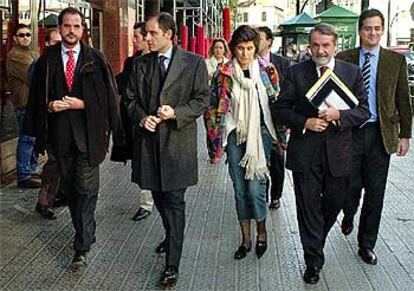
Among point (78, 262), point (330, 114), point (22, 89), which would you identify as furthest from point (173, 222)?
point (22, 89)

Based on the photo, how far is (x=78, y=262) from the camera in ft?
18.2

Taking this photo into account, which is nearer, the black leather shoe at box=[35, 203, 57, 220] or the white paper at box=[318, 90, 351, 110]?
the white paper at box=[318, 90, 351, 110]

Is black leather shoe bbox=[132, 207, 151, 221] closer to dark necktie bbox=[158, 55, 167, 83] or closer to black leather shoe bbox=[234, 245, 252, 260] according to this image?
black leather shoe bbox=[234, 245, 252, 260]

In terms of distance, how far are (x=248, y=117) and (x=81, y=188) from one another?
145 cm

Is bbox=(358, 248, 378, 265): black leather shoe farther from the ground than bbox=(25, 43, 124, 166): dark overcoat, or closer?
closer

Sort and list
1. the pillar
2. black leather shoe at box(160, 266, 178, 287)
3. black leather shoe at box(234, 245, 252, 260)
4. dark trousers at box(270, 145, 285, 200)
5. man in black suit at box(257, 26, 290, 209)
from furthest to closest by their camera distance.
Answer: the pillar
dark trousers at box(270, 145, 285, 200)
man in black suit at box(257, 26, 290, 209)
black leather shoe at box(234, 245, 252, 260)
black leather shoe at box(160, 266, 178, 287)

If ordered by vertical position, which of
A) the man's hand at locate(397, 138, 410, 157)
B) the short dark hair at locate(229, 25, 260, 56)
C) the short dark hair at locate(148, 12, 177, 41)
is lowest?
the man's hand at locate(397, 138, 410, 157)

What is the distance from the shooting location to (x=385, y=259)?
5.82 m

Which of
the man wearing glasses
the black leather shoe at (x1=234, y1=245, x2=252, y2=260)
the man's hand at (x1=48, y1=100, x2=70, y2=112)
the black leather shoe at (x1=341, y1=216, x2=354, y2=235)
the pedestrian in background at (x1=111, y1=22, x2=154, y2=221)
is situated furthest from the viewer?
the man wearing glasses

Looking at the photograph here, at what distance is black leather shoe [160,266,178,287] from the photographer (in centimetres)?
511

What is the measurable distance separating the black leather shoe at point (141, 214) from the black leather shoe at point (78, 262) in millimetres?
1465

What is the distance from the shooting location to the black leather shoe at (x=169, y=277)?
16.8 ft

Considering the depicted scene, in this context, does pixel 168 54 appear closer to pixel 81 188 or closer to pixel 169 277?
pixel 81 188

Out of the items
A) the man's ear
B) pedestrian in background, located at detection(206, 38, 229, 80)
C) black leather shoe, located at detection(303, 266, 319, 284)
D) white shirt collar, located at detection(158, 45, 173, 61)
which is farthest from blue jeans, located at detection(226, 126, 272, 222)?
pedestrian in background, located at detection(206, 38, 229, 80)
